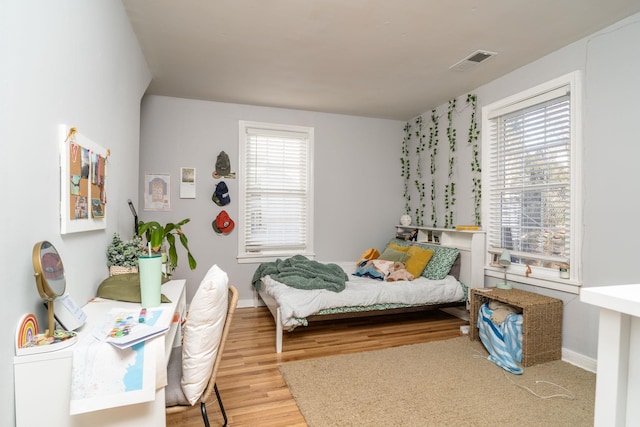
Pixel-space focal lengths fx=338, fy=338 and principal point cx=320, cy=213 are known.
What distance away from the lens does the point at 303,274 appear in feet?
11.8

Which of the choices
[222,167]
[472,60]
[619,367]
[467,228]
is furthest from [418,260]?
[619,367]

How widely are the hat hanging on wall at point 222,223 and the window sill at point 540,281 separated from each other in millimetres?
3048

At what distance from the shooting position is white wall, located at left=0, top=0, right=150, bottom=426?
107 cm

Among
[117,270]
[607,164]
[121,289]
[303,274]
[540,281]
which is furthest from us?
[303,274]

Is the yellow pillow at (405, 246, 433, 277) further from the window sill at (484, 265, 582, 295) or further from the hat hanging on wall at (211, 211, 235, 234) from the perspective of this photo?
the hat hanging on wall at (211, 211, 235, 234)

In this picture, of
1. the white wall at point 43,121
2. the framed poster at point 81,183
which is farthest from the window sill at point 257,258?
the framed poster at point 81,183

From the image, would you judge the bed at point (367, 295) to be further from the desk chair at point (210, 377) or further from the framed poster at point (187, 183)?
the desk chair at point (210, 377)

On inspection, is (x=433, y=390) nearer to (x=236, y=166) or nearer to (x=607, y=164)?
(x=607, y=164)

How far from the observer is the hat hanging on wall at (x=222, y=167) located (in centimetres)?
433

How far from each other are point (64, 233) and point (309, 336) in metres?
2.44

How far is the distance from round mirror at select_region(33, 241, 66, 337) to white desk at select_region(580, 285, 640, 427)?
5.20 ft

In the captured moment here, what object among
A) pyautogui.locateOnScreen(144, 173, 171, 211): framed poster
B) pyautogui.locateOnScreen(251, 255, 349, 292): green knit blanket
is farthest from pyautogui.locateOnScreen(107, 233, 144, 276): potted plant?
pyautogui.locateOnScreen(144, 173, 171, 211): framed poster

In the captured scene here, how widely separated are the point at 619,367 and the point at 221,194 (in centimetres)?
405

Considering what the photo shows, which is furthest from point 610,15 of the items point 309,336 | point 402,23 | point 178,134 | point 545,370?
point 178,134
